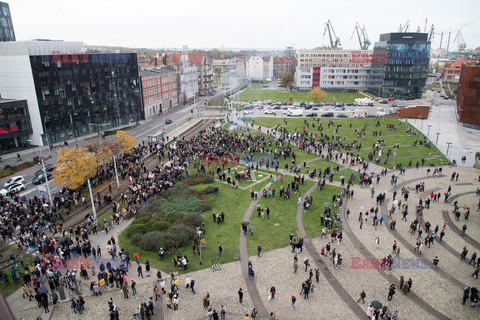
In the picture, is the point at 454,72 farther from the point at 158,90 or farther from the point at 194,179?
the point at 194,179

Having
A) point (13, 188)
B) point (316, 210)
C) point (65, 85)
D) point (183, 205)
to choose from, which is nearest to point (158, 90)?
point (65, 85)

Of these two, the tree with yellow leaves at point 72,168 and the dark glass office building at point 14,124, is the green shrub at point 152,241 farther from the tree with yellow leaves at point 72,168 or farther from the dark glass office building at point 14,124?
the dark glass office building at point 14,124

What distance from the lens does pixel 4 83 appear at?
191 feet

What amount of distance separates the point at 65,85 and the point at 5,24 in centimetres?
3944

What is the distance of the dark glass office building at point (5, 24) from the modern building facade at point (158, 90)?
107ft

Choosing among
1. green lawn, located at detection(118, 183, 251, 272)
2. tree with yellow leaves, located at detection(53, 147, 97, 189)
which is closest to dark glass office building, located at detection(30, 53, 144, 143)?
tree with yellow leaves, located at detection(53, 147, 97, 189)

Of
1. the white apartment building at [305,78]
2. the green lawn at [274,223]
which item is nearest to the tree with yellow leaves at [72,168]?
the green lawn at [274,223]

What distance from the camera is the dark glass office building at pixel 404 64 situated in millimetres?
104500

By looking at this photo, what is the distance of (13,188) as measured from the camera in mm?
40969

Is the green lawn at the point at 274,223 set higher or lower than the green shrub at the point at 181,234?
lower

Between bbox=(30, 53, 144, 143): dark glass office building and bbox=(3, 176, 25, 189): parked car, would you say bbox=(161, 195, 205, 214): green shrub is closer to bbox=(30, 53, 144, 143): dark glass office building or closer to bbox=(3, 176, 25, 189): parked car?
bbox=(3, 176, 25, 189): parked car

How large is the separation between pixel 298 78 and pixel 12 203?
111 metres

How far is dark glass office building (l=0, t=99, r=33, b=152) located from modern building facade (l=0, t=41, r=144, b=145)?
3.22 ft

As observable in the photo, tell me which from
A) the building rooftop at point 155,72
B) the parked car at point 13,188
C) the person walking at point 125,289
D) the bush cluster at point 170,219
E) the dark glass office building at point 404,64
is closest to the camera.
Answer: the person walking at point 125,289
